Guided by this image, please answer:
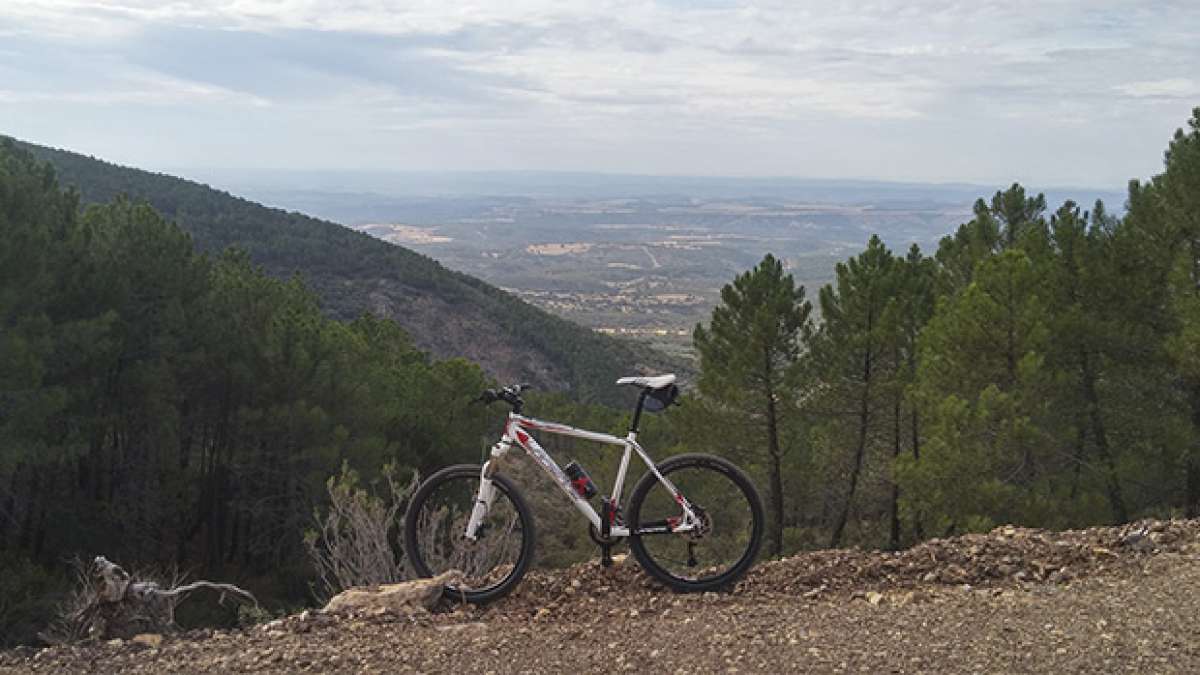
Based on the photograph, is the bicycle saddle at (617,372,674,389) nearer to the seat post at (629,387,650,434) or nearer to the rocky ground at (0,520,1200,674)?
the seat post at (629,387,650,434)

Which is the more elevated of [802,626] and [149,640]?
[802,626]

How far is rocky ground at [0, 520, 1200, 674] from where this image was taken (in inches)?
144

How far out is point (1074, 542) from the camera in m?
5.05

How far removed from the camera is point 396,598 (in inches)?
177

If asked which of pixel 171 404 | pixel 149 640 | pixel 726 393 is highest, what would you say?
pixel 149 640

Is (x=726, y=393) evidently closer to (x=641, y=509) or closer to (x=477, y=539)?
(x=641, y=509)

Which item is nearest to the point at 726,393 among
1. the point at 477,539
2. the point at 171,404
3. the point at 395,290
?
the point at 477,539

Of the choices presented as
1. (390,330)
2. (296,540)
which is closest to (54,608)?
(296,540)

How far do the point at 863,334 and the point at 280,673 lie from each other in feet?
38.0

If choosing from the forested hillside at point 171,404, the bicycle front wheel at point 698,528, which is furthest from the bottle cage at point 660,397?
the forested hillside at point 171,404

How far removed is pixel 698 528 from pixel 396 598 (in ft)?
5.39

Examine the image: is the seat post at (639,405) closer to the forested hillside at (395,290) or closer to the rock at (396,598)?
the rock at (396,598)

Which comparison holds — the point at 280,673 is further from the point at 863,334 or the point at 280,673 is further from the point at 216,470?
the point at 216,470

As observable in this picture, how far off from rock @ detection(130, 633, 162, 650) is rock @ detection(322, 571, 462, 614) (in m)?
0.79
